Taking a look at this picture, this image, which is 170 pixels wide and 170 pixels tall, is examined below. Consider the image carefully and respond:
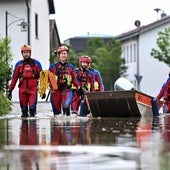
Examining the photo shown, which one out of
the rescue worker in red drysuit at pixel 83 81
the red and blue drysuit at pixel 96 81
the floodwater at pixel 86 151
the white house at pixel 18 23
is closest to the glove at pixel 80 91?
the rescue worker in red drysuit at pixel 83 81

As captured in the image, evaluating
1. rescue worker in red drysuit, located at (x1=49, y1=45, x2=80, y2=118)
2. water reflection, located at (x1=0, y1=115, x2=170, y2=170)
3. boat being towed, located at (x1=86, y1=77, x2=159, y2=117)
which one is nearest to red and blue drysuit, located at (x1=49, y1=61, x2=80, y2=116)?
rescue worker in red drysuit, located at (x1=49, y1=45, x2=80, y2=118)

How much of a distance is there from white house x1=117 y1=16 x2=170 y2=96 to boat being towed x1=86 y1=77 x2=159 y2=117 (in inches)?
2394

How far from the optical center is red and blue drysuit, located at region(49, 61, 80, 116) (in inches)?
647

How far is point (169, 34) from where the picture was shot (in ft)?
210

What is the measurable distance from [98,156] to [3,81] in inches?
844

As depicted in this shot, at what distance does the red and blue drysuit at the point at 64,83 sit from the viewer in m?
16.4

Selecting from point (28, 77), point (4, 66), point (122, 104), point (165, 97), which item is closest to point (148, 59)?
point (4, 66)

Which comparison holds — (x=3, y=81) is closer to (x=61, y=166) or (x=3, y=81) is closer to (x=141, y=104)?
(x=141, y=104)

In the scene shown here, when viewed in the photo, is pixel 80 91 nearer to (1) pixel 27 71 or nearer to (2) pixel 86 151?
(1) pixel 27 71

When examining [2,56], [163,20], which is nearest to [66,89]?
[2,56]

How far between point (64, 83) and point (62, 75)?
0.19 meters

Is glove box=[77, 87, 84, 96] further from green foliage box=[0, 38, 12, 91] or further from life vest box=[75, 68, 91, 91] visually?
green foliage box=[0, 38, 12, 91]

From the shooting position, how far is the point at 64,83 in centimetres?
1648

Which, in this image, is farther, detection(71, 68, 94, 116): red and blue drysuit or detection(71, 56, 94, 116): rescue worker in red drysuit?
detection(71, 56, 94, 116): rescue worker in red drysuit
